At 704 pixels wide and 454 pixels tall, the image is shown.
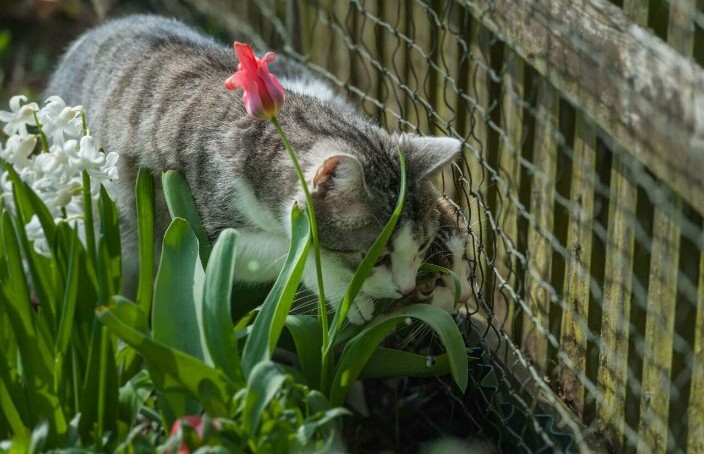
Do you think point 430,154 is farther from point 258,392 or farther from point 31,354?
point 31,354

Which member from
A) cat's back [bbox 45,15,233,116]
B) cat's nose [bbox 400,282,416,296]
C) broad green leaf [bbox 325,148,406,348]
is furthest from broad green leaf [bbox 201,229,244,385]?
cat's back [bbox 45,15,233,116]

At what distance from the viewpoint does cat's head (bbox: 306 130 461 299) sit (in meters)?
2.87

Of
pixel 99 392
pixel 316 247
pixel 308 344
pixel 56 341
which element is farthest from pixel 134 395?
pixel 316 247

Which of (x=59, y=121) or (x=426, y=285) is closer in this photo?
(x=59, y=121)

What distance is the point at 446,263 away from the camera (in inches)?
123

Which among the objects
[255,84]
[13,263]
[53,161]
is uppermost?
[255,84]

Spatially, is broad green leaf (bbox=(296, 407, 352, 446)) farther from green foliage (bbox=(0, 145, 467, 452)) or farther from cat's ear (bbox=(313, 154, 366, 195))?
cat's ear (bbox=(313, 154, 366, 195))

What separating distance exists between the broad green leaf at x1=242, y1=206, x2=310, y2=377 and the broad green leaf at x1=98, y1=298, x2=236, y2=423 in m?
0.13

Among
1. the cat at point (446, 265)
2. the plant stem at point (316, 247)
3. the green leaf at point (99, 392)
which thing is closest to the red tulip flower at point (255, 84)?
the plant stem at point (316, 247)

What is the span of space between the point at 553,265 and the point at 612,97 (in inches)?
31.7

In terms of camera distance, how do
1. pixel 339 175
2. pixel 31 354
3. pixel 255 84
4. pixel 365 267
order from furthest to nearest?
pixel 339 175
pixel 365 267
pixel 31 354
pixel 255 84

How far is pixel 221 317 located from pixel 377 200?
0.70 metres

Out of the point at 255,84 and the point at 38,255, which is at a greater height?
the point at 255,84

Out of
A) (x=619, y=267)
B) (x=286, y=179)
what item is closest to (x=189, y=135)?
(x=286, y=179)
